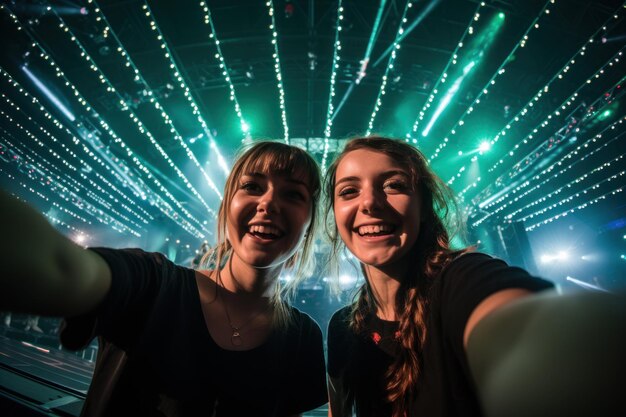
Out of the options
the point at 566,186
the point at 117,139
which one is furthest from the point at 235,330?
the point at 566,186

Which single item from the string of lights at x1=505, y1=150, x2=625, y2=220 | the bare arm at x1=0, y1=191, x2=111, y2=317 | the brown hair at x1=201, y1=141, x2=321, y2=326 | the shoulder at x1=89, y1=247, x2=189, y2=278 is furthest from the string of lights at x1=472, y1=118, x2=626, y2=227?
the bare arm at x1=0, y1=191, x2=111, y2=317

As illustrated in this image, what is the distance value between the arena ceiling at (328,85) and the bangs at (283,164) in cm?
584

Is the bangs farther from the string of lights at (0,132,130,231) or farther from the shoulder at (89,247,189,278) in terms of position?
the string of lights at (0,132,130,231)

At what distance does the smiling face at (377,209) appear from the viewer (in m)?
1.34

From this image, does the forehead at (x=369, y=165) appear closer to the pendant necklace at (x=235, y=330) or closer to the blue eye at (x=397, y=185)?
the blue eye at (x=397, y=185)

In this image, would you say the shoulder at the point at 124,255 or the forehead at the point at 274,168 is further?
the forehead at the point at 274,168

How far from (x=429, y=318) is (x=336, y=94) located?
9.23 metres

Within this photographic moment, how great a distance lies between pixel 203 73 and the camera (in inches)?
319

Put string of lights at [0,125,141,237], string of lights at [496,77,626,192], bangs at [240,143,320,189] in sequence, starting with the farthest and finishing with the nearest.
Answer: string of lights at [0,125,141,237] < string of lights at [496,77,626,192] < bangs at [240,143,320,189]

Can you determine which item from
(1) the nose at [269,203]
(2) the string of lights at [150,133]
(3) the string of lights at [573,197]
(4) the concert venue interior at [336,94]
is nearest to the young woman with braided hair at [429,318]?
(1) the nose at [269,203]

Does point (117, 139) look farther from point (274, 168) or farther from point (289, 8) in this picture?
point (274, 168)

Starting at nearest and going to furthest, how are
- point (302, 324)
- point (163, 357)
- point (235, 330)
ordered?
point (163, 357) → point (235, 330) → point (302, 324)

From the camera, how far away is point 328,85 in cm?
864

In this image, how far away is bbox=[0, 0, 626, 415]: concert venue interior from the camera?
20.2ft
